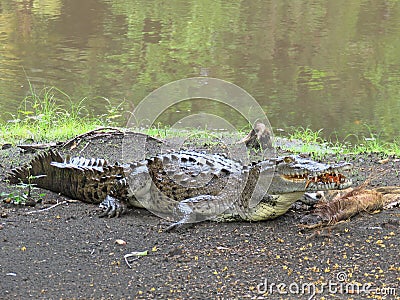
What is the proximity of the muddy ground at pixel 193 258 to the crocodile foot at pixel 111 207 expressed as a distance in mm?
70

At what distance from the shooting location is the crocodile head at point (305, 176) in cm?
381

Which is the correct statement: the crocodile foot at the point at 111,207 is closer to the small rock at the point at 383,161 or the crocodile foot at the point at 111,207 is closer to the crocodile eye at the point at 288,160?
the crocodile eye at the point at 288,160

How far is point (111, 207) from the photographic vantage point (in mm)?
4273

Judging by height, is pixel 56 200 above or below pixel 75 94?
above

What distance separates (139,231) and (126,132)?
2775 millimetres

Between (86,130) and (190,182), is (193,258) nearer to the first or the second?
(190,182)

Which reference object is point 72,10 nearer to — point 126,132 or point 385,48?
point 385,48

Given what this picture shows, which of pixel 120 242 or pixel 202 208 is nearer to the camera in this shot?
pixel 120 242

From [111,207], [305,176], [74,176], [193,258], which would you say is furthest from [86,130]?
[193,258]

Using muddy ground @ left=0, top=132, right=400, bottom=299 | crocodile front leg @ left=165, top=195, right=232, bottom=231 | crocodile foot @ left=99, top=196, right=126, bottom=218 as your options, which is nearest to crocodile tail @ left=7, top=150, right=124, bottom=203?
crocodile foot @ left=99, top=196, right=126, bottom=218

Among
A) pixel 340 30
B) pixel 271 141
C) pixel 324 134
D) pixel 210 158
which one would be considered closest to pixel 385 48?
pixel 340 30

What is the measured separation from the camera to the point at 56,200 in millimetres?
4480

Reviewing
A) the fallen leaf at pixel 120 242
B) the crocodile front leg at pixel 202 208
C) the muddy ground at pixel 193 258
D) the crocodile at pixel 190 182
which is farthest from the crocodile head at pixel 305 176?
the fallen leaf at pixel 120 242

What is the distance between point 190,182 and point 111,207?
22.8 inches
